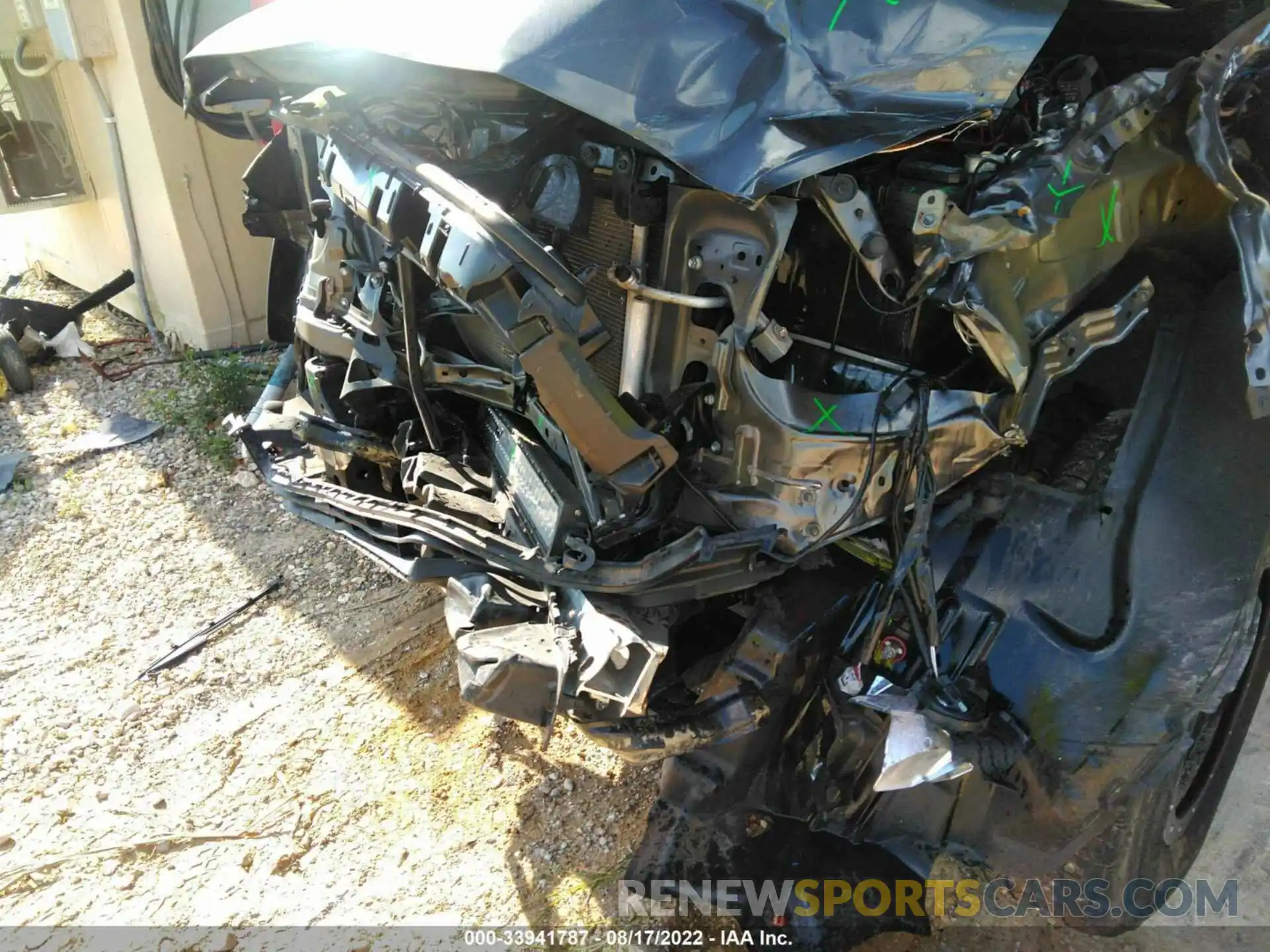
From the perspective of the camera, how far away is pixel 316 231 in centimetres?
271

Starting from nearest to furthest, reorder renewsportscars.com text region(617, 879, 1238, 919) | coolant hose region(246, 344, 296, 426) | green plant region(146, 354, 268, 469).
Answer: renewsportscars.com text region(617, 879, 1238, 919) → coolant hose region(246, 344, 296, 426) → green plant region(146, 354, 268, 469)

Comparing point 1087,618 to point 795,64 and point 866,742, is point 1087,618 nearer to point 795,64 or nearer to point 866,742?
point 866,742

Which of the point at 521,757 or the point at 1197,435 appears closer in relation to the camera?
the point at 1197,435

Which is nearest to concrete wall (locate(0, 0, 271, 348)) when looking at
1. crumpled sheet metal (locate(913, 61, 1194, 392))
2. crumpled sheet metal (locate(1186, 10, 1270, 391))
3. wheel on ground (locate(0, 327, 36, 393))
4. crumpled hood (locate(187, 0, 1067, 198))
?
wheel on ground (locate(0, 327, 36, 393))

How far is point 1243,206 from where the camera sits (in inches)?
61.1

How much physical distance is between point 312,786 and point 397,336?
4.22 feet

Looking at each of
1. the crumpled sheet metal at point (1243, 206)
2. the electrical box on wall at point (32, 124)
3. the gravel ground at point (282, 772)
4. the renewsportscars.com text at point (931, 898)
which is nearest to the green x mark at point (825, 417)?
the crumpled sheet metal at point (1243, 206)

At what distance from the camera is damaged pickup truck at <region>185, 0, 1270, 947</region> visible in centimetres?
156

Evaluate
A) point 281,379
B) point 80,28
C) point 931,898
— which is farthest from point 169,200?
point 931,898

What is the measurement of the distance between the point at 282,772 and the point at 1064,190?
2433 mm

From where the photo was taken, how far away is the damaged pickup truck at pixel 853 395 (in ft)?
5.11

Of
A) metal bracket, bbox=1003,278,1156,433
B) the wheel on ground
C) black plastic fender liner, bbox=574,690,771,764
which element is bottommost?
the wheel on ground

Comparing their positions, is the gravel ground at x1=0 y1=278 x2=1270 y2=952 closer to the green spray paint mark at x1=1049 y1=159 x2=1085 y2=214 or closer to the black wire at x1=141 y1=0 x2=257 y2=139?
the green spray paint mark at x1=1049 y1=159 x2=1085 y2=214

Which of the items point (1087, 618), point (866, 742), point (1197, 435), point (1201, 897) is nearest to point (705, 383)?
point (866, 742)
